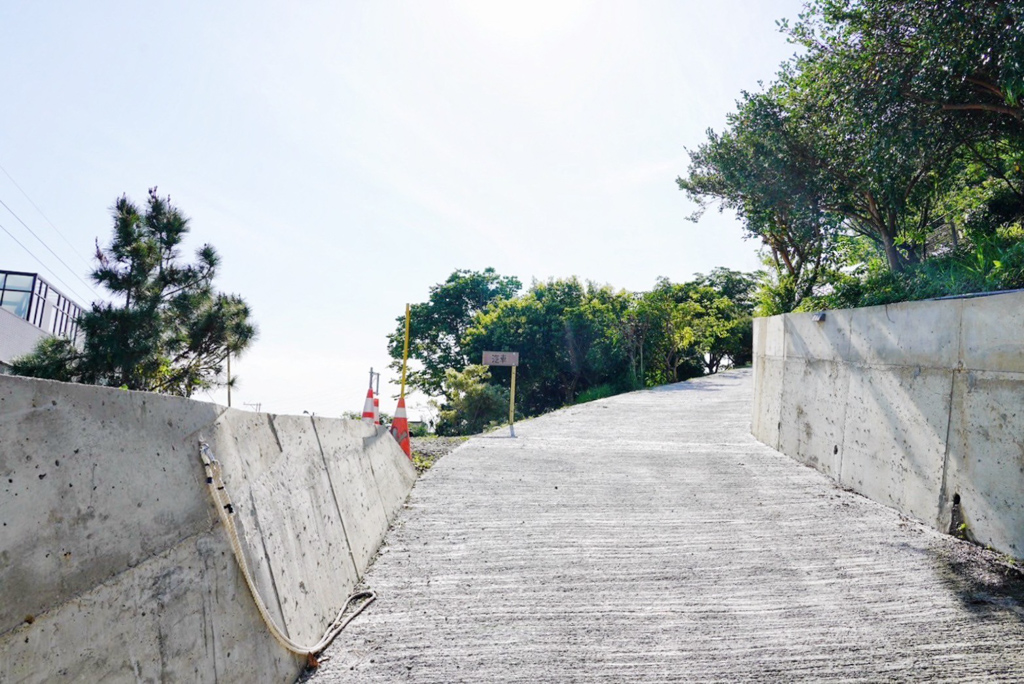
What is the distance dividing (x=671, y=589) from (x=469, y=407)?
59.4 feet

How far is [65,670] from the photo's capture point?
6.26 feet

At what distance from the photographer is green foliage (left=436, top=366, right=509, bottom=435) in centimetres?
2244

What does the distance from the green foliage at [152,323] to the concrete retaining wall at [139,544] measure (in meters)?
17.1

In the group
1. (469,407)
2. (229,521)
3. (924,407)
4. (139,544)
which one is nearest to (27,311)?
(469,407)

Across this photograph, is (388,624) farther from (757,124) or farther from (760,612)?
(757,124)

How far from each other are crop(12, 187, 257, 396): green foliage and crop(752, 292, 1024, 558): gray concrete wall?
17.5 m

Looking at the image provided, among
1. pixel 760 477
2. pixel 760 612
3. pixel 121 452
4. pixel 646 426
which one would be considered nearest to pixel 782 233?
pixel 646 426

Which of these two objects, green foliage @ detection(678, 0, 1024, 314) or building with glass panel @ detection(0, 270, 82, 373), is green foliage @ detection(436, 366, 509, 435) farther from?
building with glass panel @ detection(0, 270, 82, 373)

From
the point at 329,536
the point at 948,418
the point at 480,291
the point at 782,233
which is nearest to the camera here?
the point at 329,536

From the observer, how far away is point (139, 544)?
230cm

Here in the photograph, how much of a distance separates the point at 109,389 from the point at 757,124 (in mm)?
16171

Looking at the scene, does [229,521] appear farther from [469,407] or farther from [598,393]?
[598,393]

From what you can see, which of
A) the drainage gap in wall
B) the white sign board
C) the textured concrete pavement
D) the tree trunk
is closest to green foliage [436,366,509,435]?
the white sign board

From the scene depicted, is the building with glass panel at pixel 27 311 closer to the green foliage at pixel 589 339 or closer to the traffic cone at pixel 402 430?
the green foliage at pixel 589 339
